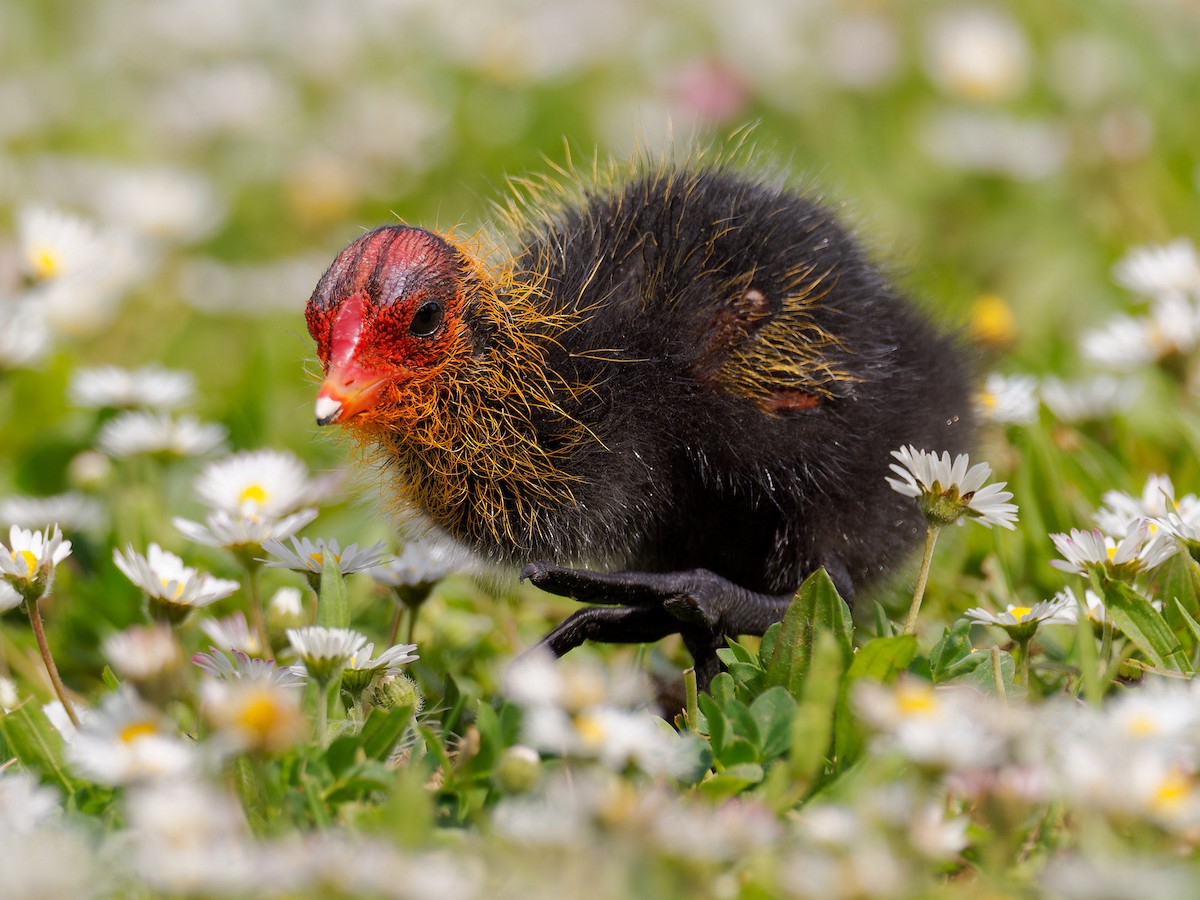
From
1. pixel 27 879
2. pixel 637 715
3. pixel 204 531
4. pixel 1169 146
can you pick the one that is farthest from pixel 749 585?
pixel 1169 146

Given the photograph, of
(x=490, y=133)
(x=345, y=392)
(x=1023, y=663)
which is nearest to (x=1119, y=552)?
(x=1023, y=663)

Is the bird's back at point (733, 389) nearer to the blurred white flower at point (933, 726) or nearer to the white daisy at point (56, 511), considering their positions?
the blurred white flower at point (933, 726)

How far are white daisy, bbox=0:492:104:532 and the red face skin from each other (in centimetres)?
116

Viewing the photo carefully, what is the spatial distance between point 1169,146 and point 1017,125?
65 cm

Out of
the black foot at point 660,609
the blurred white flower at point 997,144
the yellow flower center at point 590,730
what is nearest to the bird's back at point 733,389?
the black foot at point 660,609

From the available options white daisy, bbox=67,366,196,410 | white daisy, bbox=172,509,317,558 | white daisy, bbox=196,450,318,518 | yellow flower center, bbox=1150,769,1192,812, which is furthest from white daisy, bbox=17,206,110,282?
yellow flower center, bbox=1150,769,1192,812

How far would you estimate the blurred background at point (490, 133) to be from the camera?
484cm

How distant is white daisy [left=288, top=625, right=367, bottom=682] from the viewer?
2.09 metres

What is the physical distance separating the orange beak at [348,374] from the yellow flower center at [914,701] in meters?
1.04

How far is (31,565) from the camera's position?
2270mm

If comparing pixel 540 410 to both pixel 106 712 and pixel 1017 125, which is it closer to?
pixel 106 712

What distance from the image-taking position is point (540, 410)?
8.38 ft

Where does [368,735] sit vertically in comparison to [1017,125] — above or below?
above

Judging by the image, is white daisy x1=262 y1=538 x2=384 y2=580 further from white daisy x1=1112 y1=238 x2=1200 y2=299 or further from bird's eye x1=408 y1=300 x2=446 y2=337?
white daisy x1=1112 y1=238 x2=1200 y2=299
